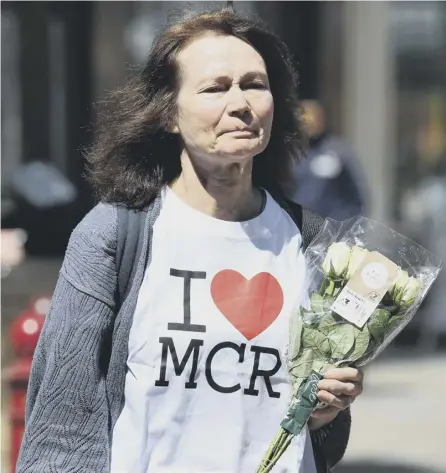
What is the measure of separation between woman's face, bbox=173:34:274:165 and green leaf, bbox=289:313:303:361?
39cm

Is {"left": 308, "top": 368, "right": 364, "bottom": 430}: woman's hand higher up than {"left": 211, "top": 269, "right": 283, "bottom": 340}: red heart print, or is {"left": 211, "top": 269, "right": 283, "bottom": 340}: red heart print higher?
{"left": 211, "top": 269, "right": 283, "bottom": 340}: red heart print

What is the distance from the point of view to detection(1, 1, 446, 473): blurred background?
6.67 meters

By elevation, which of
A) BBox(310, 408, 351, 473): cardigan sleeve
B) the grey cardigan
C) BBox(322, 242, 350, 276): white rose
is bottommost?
BBox(310, 408, 351, 473): cardigan sleeve

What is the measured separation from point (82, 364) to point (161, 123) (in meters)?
0.62

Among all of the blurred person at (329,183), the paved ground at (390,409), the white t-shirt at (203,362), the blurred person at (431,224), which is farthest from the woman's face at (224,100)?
the blurred person at (431,224)

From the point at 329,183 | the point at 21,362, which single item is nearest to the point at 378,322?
the point at 21,362

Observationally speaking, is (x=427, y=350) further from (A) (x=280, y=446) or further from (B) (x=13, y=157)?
(A) (x=280, y=446)

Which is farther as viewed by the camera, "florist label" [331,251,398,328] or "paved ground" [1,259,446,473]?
"paved ground" [1,259,446,473]

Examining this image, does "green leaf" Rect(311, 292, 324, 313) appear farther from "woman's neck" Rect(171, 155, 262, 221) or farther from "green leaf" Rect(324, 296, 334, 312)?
"woman's neck" Rect(171, 155, 262, 221)

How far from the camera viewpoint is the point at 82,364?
2439 millimetres

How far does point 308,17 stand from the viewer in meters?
9.40

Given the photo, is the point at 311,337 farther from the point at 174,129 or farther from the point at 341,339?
the point at 174,129

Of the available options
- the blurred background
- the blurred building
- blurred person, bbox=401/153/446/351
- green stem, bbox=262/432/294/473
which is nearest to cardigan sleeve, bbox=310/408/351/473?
green stem, bbox=262/432/294/473

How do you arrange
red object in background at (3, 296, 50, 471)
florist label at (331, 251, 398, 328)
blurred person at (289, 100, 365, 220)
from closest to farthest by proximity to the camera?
1. florist label at (331, 251, 398, 328)
2. red object in background at (3, 296, 50, 471)
3. blurred person at (289, 100, 365, 220)
